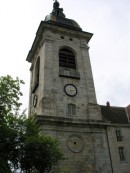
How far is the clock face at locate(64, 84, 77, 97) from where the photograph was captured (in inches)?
902

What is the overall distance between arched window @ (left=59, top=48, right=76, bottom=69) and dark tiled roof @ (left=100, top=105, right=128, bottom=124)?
19.6ft

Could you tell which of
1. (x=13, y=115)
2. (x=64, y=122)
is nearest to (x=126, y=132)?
(x=64, y=122)

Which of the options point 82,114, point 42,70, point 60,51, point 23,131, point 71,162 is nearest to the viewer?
point 23,131

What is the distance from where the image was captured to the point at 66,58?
2594 centimetres

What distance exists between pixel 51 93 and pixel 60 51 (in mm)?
6232

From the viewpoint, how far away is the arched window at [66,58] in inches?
996

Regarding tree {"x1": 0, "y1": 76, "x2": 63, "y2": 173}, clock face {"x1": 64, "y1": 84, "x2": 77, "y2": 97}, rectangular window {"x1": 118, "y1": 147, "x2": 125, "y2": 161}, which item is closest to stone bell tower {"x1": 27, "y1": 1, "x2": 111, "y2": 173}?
clock face {"x1": 64, "y1": 84, "x2": 77, "y2": 97}

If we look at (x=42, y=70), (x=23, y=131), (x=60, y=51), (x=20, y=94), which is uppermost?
(x=60, y=51)

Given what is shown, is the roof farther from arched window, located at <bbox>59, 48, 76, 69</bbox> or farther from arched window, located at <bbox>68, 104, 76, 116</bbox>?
arched window, located at <bbox>68, 104, 76, 116</bbox>

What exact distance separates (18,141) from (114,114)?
13643 millimetres

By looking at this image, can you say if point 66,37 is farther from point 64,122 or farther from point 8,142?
point 8,142

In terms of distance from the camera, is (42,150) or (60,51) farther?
(60,51)

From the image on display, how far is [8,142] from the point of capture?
13898mm

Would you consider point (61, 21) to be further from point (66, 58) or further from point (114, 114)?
point (114, 114)
